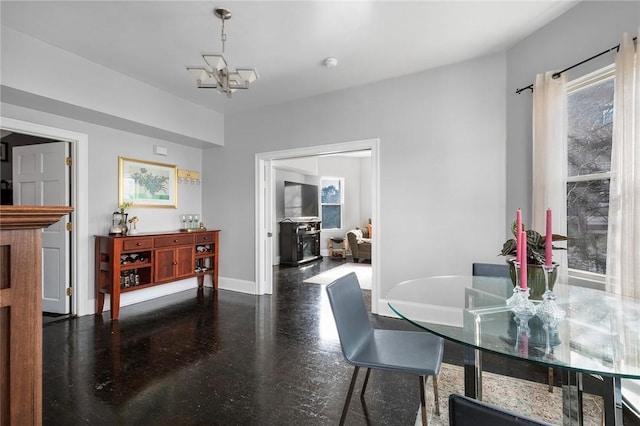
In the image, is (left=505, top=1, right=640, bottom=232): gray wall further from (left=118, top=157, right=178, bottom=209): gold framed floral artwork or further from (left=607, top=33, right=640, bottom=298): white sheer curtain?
(left=118, top=157, right=178, bottom=209): gold framed floral artwork

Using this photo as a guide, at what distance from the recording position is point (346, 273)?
5.89 metres

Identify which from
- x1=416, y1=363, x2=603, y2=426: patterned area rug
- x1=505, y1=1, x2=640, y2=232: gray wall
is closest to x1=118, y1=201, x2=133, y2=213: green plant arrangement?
x1=416, y1=363, x2=603, y2=426: patterned area rug

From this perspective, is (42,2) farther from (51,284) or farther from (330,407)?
(330,407)

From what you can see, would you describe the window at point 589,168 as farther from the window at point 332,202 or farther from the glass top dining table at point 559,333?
the window at point 332,202

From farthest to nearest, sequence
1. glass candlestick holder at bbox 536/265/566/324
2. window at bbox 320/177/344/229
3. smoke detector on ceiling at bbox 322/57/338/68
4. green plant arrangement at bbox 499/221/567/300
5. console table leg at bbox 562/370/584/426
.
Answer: window at bbox 320/177/344/229, smoke detector on ceiling at bbox 322/57/338/68, green plant arrangement at bbox 499/221/567/300, glass candlestick holder at bbox 536/265/566/324, console table leg at bbox 562/370/584/426

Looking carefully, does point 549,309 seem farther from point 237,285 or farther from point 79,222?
point 79,222

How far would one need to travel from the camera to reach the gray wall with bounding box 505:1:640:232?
2070 millimetres

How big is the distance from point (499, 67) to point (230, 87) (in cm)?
260

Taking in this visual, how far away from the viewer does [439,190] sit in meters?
3.31

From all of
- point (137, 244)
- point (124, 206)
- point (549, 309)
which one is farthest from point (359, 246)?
point (549, 309)

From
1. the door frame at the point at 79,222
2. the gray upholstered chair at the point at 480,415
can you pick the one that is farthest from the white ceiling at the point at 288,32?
the gray upholstered chair at the point at 480,415

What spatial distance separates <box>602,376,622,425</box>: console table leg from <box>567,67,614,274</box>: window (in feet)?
4.84

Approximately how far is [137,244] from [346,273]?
11.8 ft

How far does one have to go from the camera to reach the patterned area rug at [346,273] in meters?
5.29
